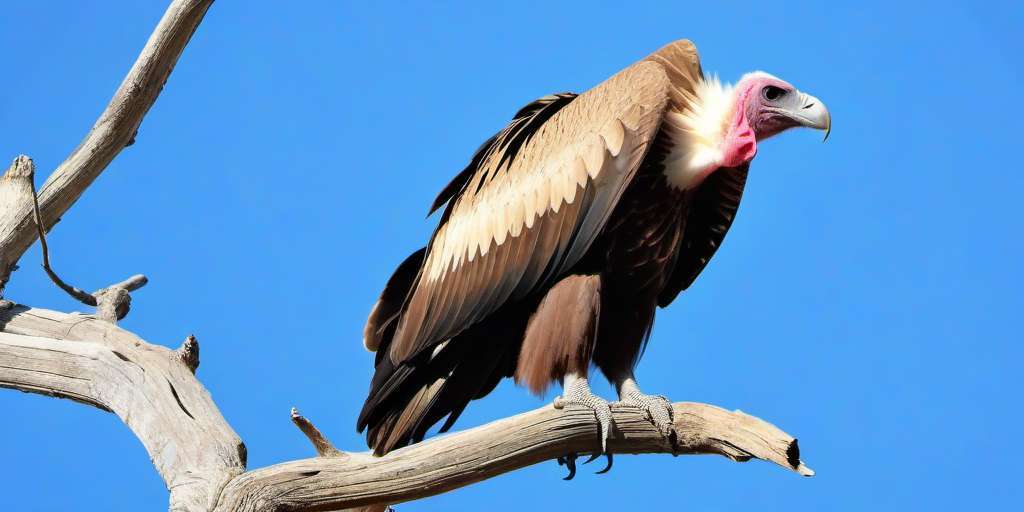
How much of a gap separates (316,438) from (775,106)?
276cm

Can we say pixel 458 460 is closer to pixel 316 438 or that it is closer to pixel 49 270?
pixel 316 438

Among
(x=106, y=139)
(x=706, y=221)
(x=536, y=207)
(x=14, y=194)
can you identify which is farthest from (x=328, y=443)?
(x=14, y=194)

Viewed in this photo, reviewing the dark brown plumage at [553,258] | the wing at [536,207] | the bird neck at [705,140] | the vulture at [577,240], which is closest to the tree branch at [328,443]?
the vulture at [577,240]

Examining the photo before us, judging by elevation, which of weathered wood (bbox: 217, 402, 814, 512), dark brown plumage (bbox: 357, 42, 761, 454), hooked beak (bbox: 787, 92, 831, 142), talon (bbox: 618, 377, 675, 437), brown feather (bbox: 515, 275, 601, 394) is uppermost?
hooked beak (bbox: 787, 92, 831, 142)

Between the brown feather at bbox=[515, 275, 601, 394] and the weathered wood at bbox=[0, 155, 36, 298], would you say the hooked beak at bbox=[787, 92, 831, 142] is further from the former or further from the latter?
the weathered wood at bbox=[0, 155, 36, 298]

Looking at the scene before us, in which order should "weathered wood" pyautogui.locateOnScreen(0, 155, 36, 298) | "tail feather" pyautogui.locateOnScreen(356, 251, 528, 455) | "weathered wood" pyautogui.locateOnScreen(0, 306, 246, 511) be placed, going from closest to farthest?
"weathered wood" pyautogui.locateOnScreen(0, 306, 246, 511), "tail feather" pyautogui.locateOnScreen(356, 251, 528, 455), "weathered wood" pyautogui.locateOnScreen(0, 155, 36, 298)

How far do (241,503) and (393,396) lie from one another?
1.21 meters

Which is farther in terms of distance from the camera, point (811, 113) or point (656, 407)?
point (811, 113)

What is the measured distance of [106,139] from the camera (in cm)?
621

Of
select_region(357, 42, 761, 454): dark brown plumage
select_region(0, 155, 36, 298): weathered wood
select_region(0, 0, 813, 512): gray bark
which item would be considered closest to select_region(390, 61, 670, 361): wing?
select_region(357, 42, 761, 454): dark brown plumage

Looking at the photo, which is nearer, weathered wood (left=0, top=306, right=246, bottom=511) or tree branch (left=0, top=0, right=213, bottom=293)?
weathered wood (left=0, top=306, right=246, bottom=511)

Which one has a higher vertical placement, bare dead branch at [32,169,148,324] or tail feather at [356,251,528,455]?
bare dead branch at [32,169,148,324]

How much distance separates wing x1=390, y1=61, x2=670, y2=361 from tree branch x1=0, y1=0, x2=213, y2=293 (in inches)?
62.7

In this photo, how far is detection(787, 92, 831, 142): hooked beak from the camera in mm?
5996
